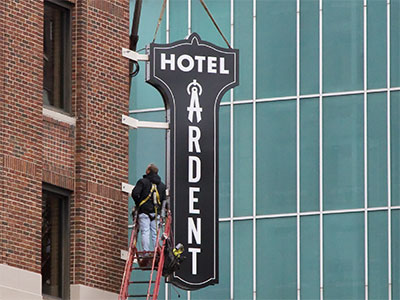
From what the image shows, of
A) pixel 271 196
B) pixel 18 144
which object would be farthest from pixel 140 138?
pixel 18 144

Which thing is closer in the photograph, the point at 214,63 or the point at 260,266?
the point at 214,63

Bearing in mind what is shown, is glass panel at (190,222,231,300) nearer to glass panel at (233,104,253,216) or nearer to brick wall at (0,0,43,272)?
glass panel at (233,104,253,216)

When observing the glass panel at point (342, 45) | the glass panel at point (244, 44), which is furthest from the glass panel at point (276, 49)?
the glass panel at point (342, 45)

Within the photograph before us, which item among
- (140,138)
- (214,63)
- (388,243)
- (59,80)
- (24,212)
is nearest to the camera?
(24,212)

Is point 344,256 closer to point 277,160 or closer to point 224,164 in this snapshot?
point 277,160

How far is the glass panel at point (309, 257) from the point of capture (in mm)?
47031

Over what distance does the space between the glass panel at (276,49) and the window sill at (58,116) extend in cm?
1943

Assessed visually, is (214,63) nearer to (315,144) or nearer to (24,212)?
(24,212)

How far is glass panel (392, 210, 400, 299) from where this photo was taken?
1806 inches

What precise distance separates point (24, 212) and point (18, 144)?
1.13 metres

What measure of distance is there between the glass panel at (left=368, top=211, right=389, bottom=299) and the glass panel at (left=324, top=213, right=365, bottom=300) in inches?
9.9

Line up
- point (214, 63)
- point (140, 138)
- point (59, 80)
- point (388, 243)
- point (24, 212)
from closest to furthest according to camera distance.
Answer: point (24, 212) → point (59, 80) → point (214, 63) → point (388, 243) → point (140, 138)

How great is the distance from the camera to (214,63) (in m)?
31.8

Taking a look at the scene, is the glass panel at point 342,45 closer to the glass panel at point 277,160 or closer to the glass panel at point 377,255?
the glass panel at point 277,160
